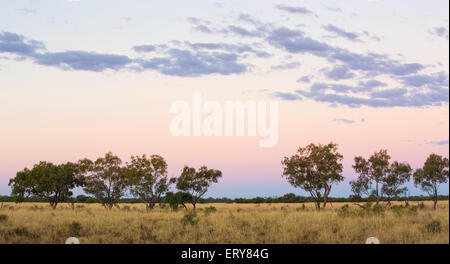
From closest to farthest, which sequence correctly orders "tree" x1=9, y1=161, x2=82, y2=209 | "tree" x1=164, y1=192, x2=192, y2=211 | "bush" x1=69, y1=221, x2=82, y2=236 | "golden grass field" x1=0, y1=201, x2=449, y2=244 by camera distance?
"golden grass field" x1=0, y1=201, x2=449, y2=244, "bush" x1=69, y1=221, x2=82, y2=236, "tree" x1=164, y1=192, x2=192, y2=211, "tree" x1=9, y1=161, x2=82, y2=209

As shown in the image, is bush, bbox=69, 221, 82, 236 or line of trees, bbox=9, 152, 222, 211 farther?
line of trees, bbox=9, 152, 222, 211

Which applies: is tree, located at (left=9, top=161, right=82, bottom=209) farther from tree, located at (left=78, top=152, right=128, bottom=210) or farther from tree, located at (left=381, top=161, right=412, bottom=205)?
tree, located at (left=381, top=161, right=412, bottom=205)

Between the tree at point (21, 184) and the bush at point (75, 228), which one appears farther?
the tree at point (21, 184)

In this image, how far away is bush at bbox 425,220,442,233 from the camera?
19628 mm

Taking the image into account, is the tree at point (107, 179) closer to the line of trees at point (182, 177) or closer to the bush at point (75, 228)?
the line of trees at point (182, 177)

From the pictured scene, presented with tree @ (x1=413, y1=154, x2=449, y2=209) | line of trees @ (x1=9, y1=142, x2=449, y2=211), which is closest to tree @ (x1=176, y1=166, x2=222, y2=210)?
line of trees @ (x1=9, y1=142, x2=449, y2=211)

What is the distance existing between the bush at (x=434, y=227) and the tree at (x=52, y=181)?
1577 inches

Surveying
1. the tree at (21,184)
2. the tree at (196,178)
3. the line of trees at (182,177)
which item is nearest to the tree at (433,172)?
the line of trees at (182,177)

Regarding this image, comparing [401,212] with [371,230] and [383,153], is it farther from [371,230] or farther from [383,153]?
[383,153]

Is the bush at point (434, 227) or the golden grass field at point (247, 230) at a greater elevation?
the bush at point (434, 227)

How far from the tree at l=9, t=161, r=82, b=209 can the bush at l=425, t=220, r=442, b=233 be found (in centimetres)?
4006

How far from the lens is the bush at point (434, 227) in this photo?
1963 centimetres
